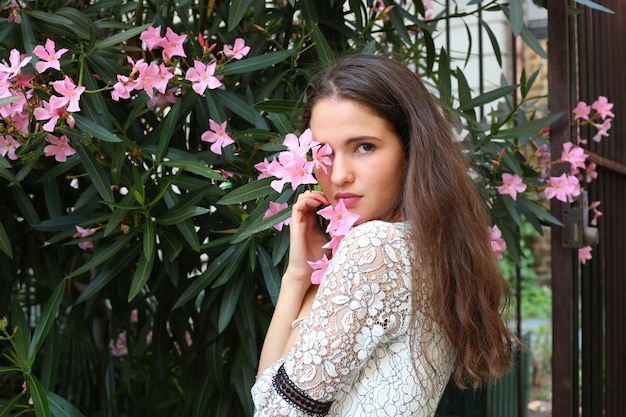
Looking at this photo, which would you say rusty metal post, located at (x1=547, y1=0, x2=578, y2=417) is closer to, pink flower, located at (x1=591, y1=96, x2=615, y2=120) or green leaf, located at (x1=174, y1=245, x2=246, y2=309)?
pink flower, located at (x1=591, y1=96, x2=615, y2=120)

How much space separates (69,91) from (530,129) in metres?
1.07

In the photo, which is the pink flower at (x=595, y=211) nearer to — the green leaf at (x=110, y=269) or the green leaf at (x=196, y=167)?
the green leaf at (x=196, y=167)

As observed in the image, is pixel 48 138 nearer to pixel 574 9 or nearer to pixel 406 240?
pixel 406 240

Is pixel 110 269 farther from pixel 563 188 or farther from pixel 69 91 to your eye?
pixel 563 188

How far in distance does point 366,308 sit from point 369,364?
11cm

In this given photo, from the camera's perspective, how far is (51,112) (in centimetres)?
156

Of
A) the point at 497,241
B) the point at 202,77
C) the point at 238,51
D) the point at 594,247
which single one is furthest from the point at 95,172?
the point at 594,247

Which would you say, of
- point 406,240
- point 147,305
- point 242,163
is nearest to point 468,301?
point 406,240

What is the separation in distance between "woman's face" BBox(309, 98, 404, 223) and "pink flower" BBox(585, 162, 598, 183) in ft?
3.59

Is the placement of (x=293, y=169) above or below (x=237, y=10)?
below

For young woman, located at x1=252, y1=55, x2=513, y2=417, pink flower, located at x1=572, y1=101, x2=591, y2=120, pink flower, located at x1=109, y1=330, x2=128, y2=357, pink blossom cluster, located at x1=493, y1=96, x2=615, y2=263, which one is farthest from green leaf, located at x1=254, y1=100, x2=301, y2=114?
pink flower, located at x1=109, y1=330, x2=128, y2=357

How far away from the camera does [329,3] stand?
1.97 metres

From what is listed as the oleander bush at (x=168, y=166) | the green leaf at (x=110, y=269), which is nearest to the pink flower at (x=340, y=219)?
the oleander bush at (x=168, y=166)

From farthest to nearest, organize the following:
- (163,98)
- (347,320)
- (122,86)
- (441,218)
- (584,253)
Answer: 1. (584,253)
2. (163,98)
3. (122,86)
4. (441,218)
5. (347,320)
